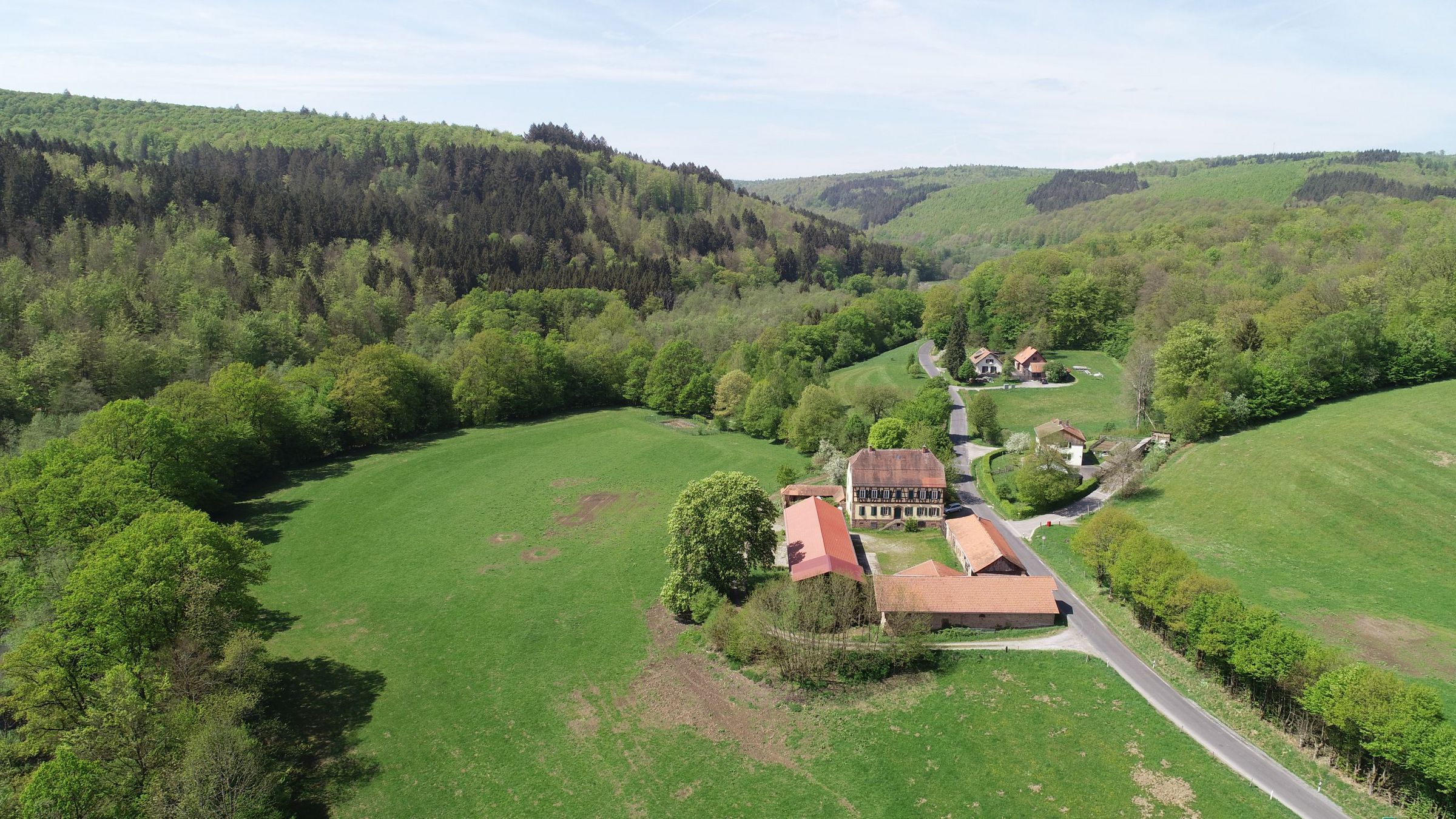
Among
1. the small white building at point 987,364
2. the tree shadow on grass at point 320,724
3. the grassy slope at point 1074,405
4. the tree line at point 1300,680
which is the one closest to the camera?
the tree line at point 1300,680

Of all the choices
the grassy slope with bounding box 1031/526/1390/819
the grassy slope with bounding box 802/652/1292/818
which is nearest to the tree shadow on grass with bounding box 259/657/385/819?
the grassy slope with bounding box 802/652/1292/818

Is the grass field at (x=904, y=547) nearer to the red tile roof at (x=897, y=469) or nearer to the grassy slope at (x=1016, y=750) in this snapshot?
the red tile roof at (x=897, y=469)

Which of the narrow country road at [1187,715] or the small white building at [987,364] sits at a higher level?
the small white building at [987,364]

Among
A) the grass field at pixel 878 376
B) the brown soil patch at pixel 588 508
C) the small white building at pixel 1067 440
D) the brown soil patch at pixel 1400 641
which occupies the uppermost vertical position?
the small white building at pixel 1067 440

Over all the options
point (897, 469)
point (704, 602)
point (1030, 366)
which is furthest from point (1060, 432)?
point (704, 602)

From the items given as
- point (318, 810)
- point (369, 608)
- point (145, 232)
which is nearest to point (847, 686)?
point (318, 810)

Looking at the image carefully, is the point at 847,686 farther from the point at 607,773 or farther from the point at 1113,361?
the point at 1113,361

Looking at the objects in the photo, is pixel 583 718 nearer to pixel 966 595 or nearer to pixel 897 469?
pixel 966 595

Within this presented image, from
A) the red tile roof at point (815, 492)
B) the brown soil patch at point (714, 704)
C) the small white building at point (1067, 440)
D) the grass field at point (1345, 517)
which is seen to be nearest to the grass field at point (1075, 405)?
the small white building at point (1067, 440)
